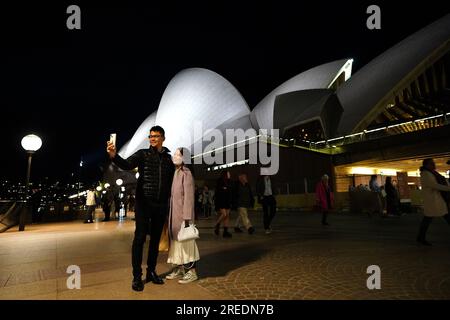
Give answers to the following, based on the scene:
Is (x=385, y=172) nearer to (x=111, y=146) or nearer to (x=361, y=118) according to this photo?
(x=361, y=118)

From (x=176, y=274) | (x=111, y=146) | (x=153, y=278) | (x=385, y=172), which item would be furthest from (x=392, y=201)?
(x=385, y=172)

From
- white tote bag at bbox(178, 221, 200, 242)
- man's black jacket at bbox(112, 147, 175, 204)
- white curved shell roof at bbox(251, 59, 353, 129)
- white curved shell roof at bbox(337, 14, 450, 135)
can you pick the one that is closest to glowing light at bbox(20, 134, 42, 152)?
man's black jacket at bbox(112, 147, 175, 204)

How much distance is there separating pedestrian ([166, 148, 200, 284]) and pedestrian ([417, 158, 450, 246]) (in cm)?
454

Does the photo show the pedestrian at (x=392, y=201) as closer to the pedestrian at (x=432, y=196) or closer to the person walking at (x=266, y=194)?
the pedestrian at (x=432, y=196)

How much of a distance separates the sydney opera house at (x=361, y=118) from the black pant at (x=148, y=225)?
53.0 ft

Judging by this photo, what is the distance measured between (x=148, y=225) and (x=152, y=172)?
1.99 ft

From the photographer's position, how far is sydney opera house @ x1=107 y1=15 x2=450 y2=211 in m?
18.3

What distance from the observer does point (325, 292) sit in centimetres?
262

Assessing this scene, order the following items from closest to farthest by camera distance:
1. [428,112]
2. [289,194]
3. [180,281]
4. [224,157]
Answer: [180,281], [289,194], [428,112], [224,157]

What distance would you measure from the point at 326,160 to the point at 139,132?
3923 centimetres

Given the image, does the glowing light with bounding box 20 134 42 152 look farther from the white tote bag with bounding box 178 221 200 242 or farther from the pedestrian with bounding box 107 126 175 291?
the white tote bag with bounding box 178 221 200 242

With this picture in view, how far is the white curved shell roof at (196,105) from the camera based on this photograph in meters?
36.7

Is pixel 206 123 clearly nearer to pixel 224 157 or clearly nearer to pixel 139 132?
pixel 224 157
